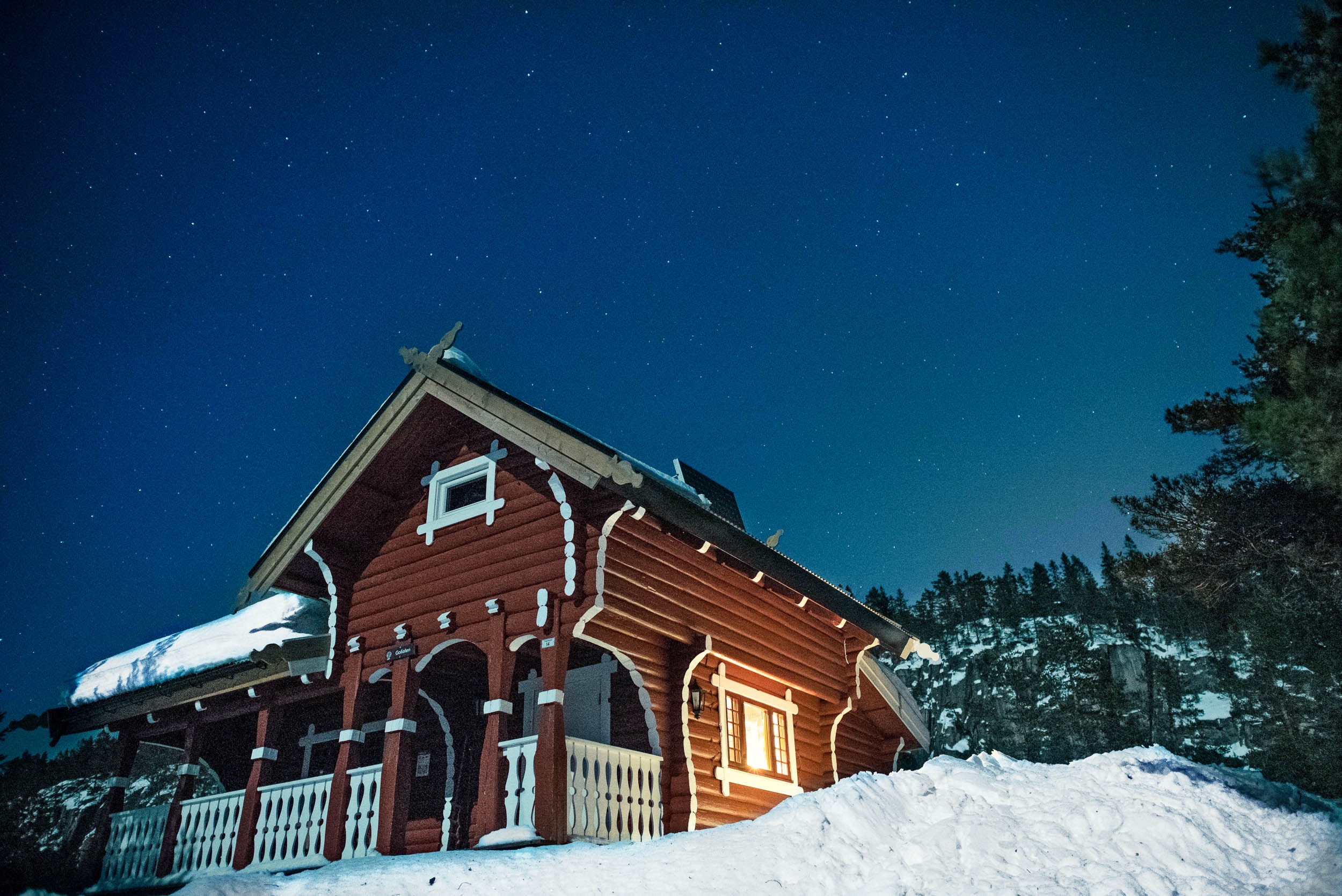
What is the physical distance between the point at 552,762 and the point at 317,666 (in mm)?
5791

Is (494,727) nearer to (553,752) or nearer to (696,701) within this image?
(553,752)

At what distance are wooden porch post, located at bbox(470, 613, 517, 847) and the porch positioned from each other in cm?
18

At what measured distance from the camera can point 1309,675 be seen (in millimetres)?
→ 59719

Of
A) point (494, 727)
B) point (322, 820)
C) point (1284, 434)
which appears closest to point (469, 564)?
point (494, 727)

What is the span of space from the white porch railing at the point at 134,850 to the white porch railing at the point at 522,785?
24.6 feet

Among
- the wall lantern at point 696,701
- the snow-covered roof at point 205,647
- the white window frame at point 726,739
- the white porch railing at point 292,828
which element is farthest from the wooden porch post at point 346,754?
the white window frame at point 726,739

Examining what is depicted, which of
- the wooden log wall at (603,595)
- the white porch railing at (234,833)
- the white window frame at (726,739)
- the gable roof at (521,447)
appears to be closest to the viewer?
the gable roof at (521,447)

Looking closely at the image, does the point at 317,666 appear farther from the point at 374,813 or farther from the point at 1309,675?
the point at 1309,675

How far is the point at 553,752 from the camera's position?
34.4ft

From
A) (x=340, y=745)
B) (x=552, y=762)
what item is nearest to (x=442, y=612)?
(x=340, y=745)

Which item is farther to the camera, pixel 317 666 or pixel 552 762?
pixel 317 666

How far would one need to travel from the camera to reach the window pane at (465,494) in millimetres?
13719

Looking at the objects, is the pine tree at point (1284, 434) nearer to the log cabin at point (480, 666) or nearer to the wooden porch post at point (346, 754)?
the log cabin at point (480, 666)

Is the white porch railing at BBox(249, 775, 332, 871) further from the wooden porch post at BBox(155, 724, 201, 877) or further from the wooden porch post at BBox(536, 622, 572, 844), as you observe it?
the wooden porch post at BBox(536, 622, 572, 844)
